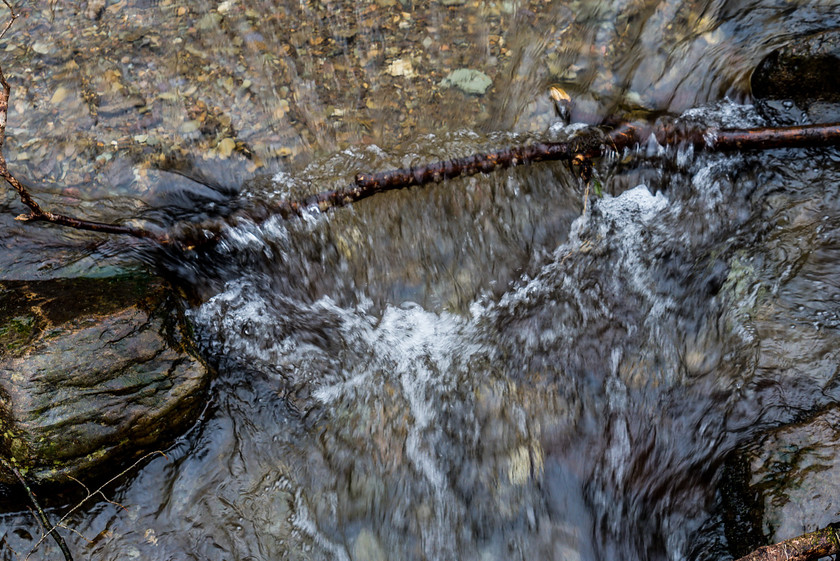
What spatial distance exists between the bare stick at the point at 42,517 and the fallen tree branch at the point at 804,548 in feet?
11.3

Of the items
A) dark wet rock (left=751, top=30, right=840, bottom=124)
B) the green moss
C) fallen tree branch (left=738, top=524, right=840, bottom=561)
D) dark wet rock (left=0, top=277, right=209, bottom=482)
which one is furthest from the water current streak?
fallen tree branch (left=738, top=524, right=840, bottom=561)

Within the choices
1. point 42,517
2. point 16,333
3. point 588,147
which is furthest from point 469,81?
point 42,517

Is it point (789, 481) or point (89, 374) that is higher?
point (89, 374)

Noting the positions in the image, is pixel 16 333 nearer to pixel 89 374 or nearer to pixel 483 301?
pixel 89 374

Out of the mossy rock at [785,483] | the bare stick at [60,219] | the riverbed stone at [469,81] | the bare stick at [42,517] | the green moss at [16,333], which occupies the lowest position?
the bare stick at [42,517]

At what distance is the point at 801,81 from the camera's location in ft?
11.7

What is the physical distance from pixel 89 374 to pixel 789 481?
3.80 m

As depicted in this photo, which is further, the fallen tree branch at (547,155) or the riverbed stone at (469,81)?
the riverbed stone at (469,81)

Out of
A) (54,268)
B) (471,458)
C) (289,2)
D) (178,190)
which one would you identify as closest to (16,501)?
(54,268)

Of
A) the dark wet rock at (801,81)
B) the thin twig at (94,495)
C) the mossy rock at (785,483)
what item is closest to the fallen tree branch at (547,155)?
the dark wet rock at (801,81)

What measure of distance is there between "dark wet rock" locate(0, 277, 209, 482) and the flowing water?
0.29 m

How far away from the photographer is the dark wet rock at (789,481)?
8.07 ft

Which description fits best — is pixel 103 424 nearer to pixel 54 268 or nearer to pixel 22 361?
pixel 22 361

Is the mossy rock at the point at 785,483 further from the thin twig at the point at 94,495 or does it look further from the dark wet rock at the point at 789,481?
the thin twig at the point at 94,495
